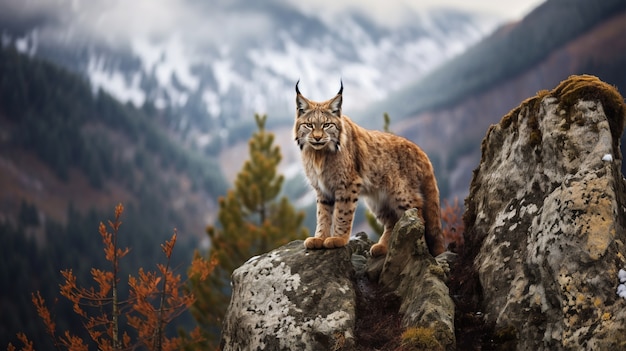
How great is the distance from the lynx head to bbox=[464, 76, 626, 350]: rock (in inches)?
107

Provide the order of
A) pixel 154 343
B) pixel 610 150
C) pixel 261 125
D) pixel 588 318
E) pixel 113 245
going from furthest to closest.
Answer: pixel 261 125
pixel 154 343
pixel 113 245
pixel 610 150
pixel 588 318

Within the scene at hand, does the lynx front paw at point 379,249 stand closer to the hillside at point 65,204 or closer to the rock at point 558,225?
the rock at point 558,225

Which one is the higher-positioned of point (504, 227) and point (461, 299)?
point (504, 227)

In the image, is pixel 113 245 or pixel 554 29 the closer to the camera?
pixel 113 245

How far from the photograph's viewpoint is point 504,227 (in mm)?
8547

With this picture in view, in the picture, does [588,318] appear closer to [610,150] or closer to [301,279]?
[610,150]

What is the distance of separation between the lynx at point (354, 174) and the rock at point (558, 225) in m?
1.37

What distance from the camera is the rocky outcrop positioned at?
7938 mm

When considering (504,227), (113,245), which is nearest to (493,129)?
(504,227)

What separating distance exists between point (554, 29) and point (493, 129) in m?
111

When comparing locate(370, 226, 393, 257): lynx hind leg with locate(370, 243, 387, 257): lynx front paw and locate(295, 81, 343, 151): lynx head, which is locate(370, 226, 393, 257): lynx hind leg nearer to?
locate(370, 243, 387, 257): lynx front paw

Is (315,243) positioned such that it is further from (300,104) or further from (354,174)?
(300,104)

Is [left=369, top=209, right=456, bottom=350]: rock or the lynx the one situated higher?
the lynx

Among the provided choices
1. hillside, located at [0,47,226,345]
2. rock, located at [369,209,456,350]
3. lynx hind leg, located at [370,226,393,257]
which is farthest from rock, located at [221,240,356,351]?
hillside, located at [0,47,226,345]
